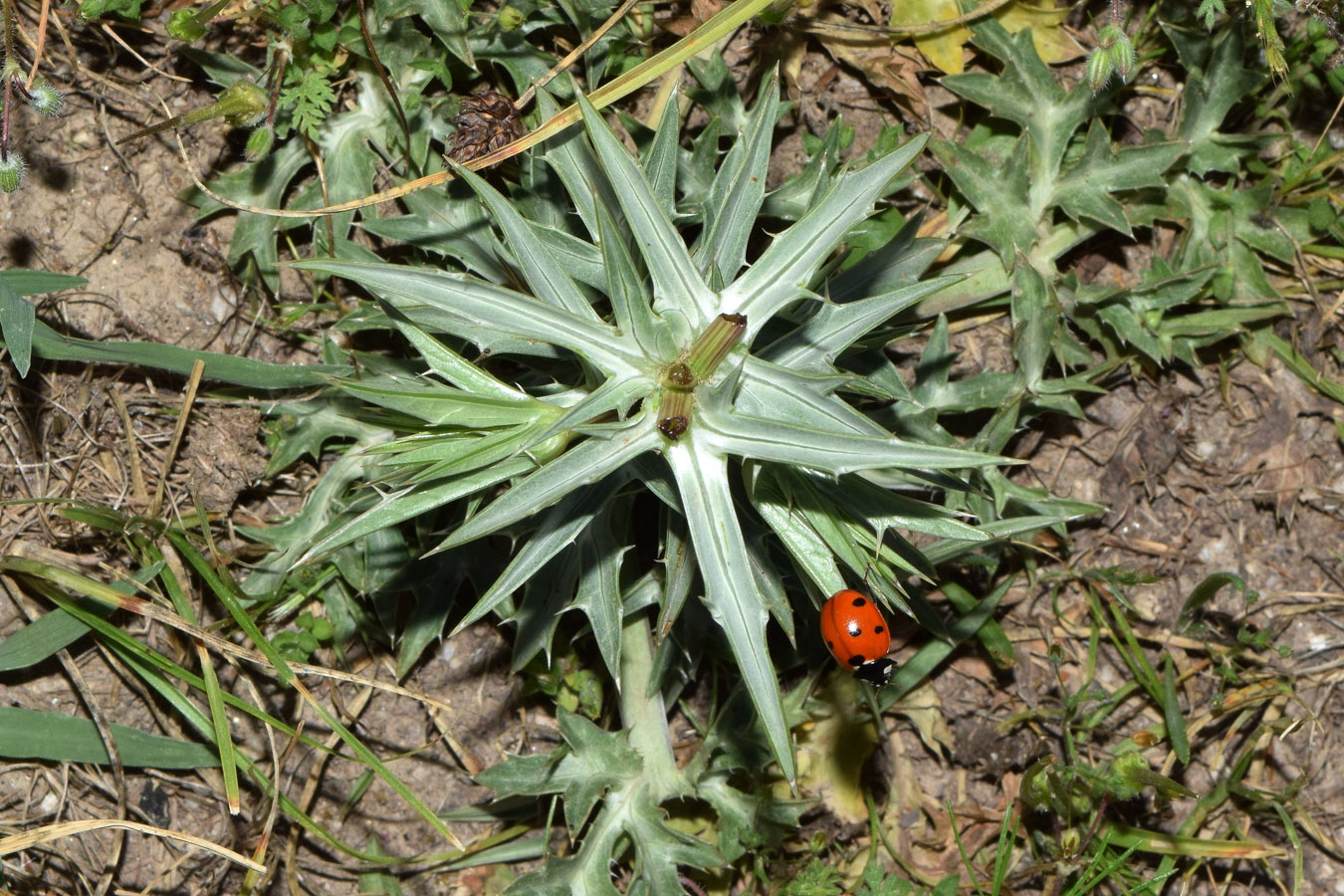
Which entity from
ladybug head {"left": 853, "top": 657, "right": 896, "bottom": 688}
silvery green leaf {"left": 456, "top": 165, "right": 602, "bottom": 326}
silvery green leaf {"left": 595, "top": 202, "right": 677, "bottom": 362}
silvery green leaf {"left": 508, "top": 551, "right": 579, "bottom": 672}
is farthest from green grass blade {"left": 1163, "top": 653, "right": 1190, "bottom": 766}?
silvery green leaf {"left": 456, "top": 165, "right": 602, "bottom": 326}

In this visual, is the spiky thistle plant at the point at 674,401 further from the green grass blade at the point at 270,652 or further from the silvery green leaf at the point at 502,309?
the green grass blade at the point at 270,652

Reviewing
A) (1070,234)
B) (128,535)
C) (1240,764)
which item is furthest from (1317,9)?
(128,535)

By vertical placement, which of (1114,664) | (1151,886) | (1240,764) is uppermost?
(1114,664)

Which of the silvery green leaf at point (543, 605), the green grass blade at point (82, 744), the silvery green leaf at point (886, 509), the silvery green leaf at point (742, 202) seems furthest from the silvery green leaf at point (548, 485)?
the green grass blade at point (82, 744)

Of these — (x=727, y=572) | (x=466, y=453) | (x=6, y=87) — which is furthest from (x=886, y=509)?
(x=6, y=87)

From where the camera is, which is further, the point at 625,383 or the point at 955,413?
the point at 955,413

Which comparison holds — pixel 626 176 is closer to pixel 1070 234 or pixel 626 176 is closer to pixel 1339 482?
pixel 1070 234

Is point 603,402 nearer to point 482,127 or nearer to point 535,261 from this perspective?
point 535,261
